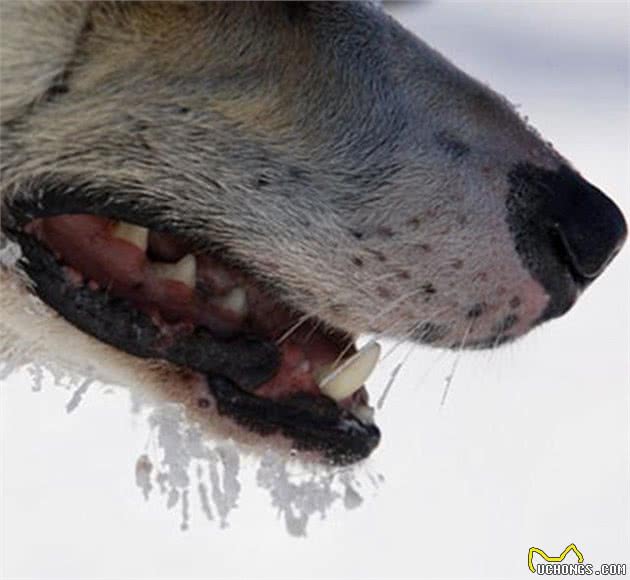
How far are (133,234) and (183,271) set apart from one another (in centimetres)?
8

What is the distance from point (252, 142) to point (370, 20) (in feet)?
0.86

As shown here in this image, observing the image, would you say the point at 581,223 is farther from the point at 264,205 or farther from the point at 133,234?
the point at 133,234

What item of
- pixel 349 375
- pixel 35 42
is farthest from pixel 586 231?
pixel 35 42

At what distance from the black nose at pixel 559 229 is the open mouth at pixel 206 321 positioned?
0.81 ft

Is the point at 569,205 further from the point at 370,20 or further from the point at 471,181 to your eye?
the point at 370,20

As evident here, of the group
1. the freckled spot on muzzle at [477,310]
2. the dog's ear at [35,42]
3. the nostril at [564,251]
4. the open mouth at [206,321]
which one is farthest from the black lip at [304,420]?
the dog's ear at [35,42]

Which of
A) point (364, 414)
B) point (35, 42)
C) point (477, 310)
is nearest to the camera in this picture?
point (35, 42)

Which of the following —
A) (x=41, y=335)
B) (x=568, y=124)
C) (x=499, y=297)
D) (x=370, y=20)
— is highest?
(x=568, y=124)

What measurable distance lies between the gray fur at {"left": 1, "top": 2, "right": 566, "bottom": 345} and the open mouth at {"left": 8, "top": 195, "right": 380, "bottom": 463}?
0.19 ft

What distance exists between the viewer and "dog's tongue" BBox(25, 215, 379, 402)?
2.54 m

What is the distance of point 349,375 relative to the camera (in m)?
2.61

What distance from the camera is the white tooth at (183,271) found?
8.36ft

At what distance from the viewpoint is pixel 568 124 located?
4973mm

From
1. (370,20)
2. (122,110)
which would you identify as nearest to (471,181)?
(370,20)
